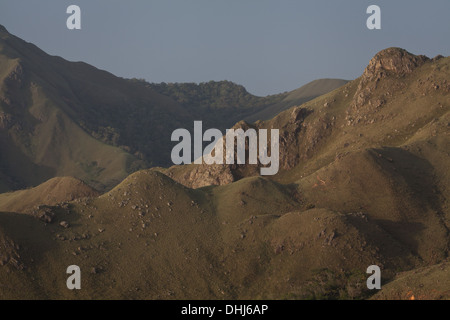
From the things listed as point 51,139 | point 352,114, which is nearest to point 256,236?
point 352,114

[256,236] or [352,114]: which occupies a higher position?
[352,114]

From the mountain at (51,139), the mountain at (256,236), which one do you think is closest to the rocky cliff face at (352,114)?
the mountain at (256,236)

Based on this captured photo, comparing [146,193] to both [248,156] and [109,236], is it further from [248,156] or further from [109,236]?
[248,156]

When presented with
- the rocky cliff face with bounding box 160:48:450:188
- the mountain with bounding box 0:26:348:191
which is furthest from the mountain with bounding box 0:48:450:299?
the mountain with bounding box 0:26:348:191

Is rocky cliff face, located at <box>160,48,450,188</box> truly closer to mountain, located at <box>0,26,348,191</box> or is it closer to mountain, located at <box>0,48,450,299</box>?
mountain, located at <box>0,48,450,299</box>

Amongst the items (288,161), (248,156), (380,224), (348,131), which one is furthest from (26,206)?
(380,224)

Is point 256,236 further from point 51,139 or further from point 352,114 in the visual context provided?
point 51,139
